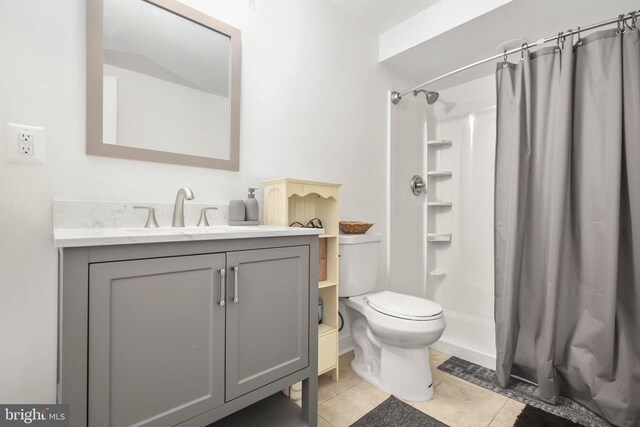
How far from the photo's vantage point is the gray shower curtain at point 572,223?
1462 millimetres

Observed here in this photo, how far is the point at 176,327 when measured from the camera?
94 centimetres

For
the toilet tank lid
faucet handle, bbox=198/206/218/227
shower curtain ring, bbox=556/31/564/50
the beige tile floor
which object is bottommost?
the beige tile floor

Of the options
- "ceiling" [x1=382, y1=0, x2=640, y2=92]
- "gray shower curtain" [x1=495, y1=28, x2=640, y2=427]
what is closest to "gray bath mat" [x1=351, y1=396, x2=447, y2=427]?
"gray shower curtain" [x1=495, y1=28, x2=640, y2=427]

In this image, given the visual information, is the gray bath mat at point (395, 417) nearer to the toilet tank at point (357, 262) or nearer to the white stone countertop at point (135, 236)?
the toilet tank at point (357, 262)

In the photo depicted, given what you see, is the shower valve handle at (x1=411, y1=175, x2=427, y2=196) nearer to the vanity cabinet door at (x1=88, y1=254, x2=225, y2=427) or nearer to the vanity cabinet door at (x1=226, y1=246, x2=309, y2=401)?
the vanity cabinet door at (x1=226, y1=246, x2=309, y2=401)

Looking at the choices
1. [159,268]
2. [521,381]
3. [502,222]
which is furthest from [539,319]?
[159,268]

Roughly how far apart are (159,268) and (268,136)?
1060 millimetres

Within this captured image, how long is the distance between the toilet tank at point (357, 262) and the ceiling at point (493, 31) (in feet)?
4.82

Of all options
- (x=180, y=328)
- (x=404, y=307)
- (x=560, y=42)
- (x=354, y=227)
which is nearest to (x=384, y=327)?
(x=404, y=307)

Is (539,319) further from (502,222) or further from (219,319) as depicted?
(219,319)

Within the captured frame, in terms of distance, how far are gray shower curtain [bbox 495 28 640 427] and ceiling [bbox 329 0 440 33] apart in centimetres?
73

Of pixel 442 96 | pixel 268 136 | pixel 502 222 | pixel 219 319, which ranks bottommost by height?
pixel 219 319

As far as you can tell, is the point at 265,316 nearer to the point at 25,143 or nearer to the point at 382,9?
the point at 25,143

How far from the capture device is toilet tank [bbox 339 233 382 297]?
1.87m
